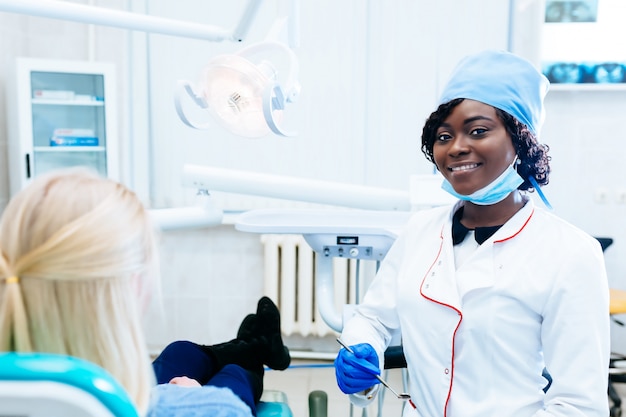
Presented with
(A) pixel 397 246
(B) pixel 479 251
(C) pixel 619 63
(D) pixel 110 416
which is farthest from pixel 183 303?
(D) pixel 110 416

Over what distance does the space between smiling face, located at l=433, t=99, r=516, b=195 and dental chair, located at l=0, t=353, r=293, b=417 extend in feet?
2.73

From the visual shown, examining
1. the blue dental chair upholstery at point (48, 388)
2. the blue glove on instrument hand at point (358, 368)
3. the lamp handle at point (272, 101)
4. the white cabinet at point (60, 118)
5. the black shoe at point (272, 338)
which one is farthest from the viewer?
the white cabinet at point (60, 118)

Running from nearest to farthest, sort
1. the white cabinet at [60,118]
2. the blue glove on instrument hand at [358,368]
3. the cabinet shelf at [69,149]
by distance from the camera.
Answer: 1. the blue glove on instrument hand at [358,368]
2. the white cabinet at [60,118]
3. the cabinet shelf at [69,149]

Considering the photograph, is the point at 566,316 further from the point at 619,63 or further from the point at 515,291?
the point at 619,63

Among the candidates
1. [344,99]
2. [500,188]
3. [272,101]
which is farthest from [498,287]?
[344,99]

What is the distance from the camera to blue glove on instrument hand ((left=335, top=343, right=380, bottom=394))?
47.5 inches

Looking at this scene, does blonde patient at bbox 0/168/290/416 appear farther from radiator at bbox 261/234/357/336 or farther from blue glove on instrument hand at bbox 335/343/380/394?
radiator at bbox 261/234/357/336

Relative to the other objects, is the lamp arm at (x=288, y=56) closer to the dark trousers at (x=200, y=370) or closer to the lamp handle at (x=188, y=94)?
the lamp handle at (x=188, y=94)

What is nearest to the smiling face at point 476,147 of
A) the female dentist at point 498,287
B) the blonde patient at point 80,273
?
the female dentist at point 498,287

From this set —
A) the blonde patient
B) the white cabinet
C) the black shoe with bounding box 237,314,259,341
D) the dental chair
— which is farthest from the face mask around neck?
the white cabinet

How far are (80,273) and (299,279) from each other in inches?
96.5

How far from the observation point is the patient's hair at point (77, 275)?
0.56 m

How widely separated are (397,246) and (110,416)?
0.95 m

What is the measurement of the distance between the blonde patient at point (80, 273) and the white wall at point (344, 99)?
7.54 feet
